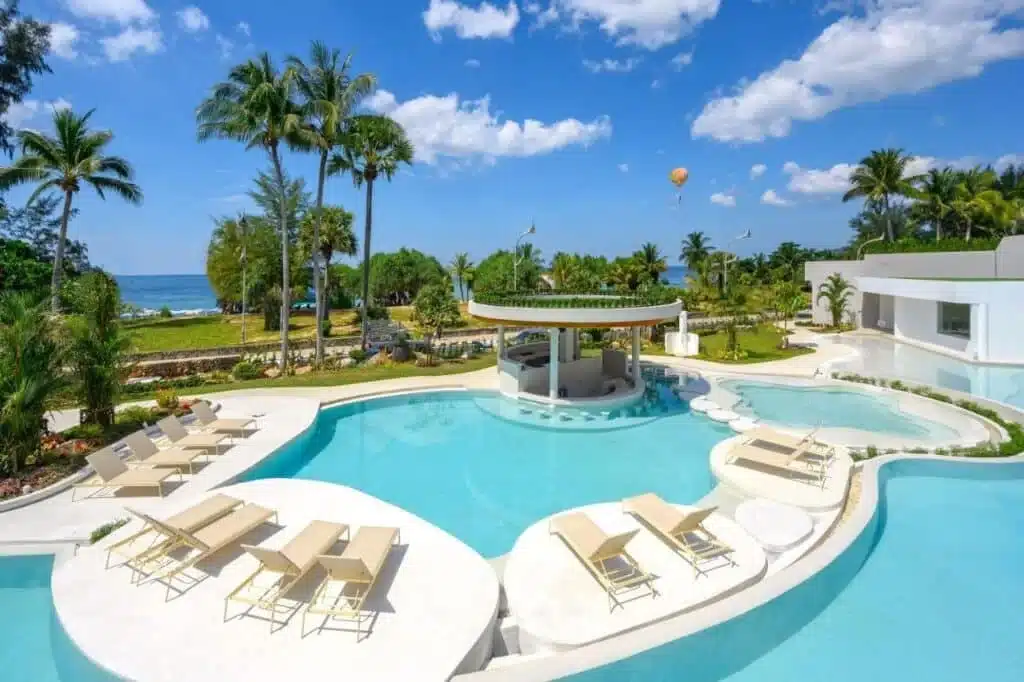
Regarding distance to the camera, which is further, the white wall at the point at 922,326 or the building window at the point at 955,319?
the white wall at the point at 922,326

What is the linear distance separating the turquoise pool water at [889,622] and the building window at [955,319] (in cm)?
2344

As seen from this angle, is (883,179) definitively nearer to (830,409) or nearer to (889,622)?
(830,409)

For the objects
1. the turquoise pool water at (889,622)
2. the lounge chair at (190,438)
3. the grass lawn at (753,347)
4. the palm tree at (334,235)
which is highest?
the palm tree at (334,235)

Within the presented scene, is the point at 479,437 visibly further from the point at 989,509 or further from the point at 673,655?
the point at 989,509

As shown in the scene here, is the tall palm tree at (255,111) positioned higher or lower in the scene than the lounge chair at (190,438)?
higher

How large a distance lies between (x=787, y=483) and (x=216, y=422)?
14.4 meters

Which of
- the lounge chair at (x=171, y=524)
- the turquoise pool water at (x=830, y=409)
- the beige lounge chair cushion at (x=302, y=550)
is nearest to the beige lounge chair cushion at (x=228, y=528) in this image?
the lounge chair at (x=171, y=524)

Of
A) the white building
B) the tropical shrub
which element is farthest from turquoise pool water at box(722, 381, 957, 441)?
the tropical shrub

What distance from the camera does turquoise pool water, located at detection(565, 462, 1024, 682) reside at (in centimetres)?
673

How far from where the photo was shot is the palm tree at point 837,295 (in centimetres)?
3881

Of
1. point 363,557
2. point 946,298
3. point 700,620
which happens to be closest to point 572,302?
point 363,557

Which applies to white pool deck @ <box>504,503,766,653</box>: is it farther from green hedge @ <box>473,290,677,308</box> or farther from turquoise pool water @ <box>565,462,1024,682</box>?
green hedge @ <box>473,290,677,308</box>

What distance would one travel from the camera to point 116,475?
1167 centimetres

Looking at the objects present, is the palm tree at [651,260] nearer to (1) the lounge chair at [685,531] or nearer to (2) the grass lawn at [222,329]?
(2) the grass lawn at [222,329]
